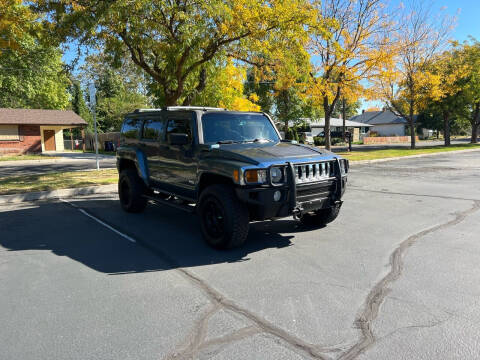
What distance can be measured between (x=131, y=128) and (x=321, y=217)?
4265 millimetres

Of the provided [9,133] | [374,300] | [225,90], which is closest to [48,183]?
[374,300]

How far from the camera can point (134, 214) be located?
745 centimetres

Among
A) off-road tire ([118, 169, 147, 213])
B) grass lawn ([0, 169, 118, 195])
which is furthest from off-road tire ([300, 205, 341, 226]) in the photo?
grass lawn ([0, 169, 118, 195])

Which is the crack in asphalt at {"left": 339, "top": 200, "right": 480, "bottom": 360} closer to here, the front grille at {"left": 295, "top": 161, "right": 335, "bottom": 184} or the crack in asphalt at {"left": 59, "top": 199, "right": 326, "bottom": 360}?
→ the crack in asphalt at {"left": 59, "top": 199, "right": 326, "bottom": 360}

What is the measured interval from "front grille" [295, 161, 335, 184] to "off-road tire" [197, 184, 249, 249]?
33.1 inches

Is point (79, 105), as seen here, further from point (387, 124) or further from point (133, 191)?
point (133, 191)

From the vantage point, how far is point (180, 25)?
35.6 feet

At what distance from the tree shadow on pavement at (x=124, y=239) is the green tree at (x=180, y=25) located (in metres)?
5.83

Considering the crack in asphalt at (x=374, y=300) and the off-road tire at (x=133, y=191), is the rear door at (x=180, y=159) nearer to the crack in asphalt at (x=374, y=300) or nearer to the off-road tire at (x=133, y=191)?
the off-road tire at (x=133, y=191)

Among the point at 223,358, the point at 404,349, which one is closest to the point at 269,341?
the point at 223,358

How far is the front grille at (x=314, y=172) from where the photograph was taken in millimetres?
4918

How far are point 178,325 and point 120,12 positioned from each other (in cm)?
968

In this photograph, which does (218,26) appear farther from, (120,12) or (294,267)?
(294,267)

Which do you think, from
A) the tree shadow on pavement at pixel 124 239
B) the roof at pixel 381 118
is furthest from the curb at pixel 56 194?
the roof at pixel 381 118
